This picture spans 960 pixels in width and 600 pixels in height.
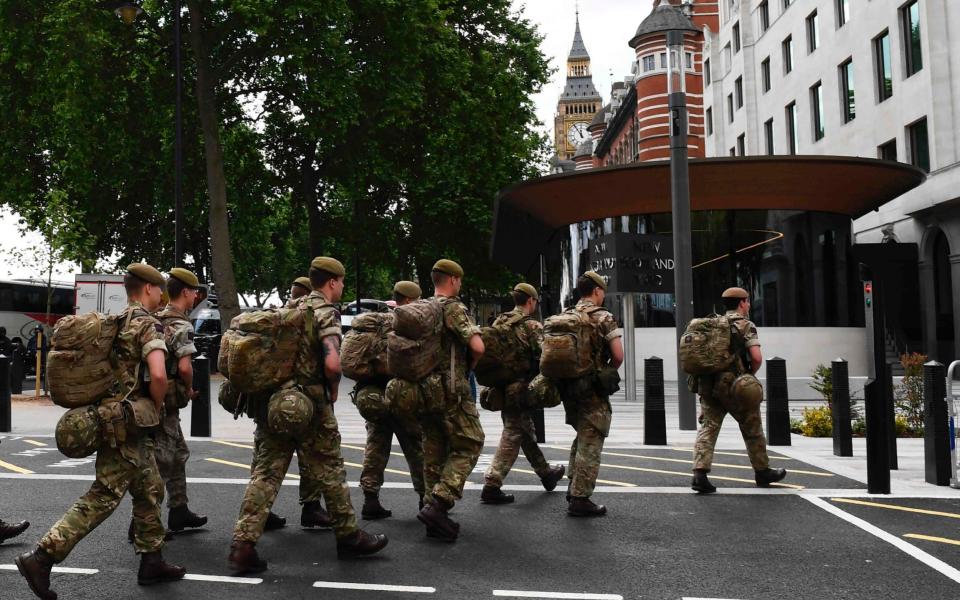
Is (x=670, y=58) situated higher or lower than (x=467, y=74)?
lower

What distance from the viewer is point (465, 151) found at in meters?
28.3

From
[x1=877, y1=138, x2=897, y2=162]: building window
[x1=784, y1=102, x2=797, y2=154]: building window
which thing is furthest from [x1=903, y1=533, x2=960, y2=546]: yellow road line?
[x1=784, y1=102, x2=797, y2=154]: building window

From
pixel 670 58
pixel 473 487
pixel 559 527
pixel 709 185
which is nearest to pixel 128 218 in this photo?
pixel 709 185

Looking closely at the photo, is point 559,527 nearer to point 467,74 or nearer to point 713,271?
point 713,271

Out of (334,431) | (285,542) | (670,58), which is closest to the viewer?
(334,431)

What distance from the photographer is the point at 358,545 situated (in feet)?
17.6

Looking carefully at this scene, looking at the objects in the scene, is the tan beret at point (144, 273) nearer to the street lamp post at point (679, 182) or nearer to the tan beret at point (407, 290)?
the tan beret at point (407, 290)

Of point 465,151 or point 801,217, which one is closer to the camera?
point 801,217

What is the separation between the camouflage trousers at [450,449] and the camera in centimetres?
593

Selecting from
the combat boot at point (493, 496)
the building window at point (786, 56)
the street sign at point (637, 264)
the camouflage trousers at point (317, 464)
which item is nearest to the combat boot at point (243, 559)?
the camouflage trousers at point (317, 464)

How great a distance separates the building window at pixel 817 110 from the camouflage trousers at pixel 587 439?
28.5 m

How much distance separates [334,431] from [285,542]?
40.9 inches

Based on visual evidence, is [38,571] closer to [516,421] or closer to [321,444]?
[321,444]

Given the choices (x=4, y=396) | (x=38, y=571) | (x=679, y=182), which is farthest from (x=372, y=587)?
(x=4, y=396)
